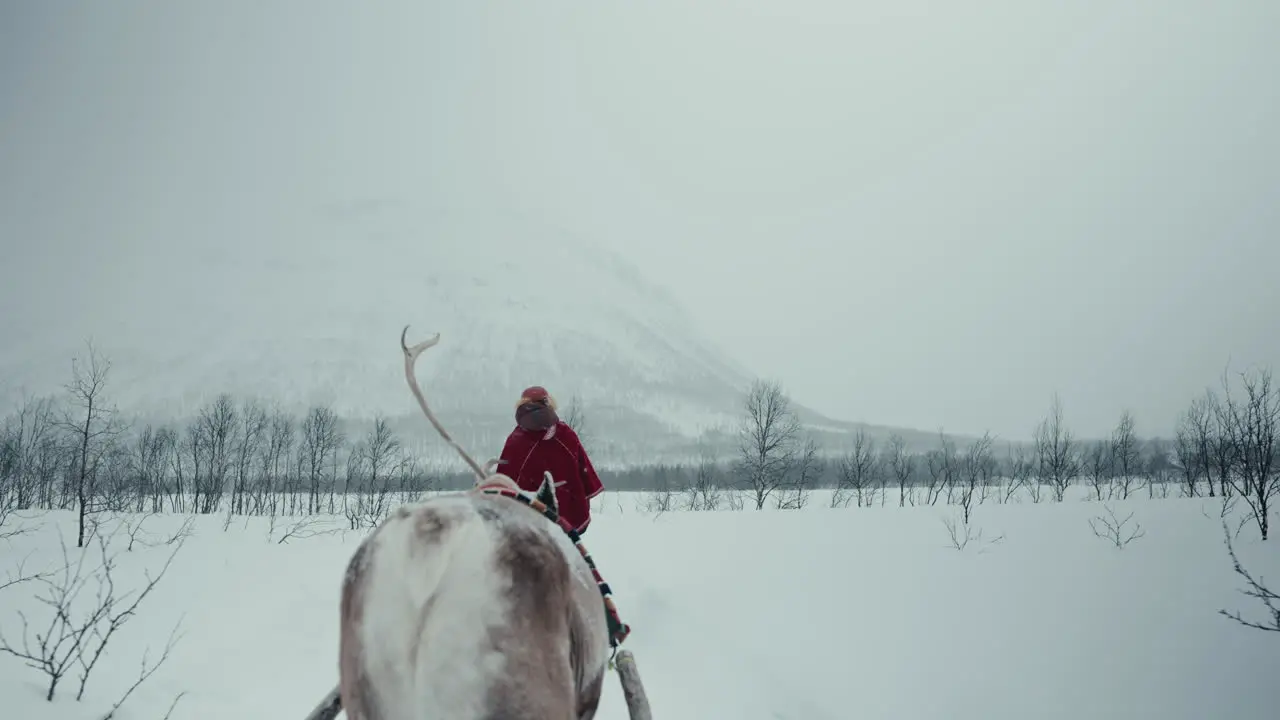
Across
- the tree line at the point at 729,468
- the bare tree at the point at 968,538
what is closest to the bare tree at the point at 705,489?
the tree line at the point at 729,468

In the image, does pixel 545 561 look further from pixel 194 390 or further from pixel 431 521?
pixel 194 390

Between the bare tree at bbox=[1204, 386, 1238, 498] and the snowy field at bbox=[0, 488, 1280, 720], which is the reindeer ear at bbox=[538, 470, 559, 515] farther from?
the bare tree at bbox=[1204, 386, 1238, 498]

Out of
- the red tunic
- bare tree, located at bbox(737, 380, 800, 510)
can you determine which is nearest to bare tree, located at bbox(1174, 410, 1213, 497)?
bare tree, located at bbox(737, 380, 800, 510)

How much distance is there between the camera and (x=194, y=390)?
16662cm

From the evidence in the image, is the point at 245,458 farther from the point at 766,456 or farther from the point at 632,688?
the point at 632,688

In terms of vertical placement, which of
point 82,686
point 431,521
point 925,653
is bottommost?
point 925,653

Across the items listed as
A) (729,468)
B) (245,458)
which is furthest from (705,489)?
(245,458)

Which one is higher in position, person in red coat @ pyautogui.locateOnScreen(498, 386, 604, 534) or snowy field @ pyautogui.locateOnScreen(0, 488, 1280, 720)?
person in red coat @ pyautogui.locateOnScreen(498, 386, 604, 534)

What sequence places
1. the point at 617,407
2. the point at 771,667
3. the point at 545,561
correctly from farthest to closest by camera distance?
1. the point at 617,407
2. the point at 771,667
3. the point at 545,561

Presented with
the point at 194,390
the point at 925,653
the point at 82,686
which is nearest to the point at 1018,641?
the point at 925,653

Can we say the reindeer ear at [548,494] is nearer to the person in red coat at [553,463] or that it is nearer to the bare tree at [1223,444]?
the person in red coat at [553,463]

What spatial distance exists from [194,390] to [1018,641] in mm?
204286

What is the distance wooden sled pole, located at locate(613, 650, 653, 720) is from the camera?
99.6 inches

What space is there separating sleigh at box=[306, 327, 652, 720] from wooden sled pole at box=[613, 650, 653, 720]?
0.75 meters
